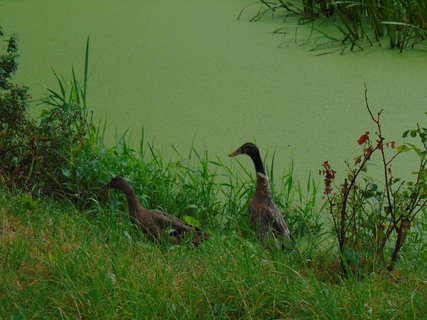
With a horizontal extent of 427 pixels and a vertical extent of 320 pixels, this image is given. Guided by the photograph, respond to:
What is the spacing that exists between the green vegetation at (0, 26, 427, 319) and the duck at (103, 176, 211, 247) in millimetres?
43

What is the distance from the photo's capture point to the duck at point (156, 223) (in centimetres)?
260

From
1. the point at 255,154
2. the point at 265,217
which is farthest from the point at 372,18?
the point at 265,217

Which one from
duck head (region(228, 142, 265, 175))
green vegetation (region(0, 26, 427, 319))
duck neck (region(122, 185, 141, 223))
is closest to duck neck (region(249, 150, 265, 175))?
duck head (region(228, 142, 265, 175))

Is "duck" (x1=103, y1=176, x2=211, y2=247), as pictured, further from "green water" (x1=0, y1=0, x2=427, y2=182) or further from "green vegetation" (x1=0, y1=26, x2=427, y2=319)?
"green water" (x1=0, y1=0, x2=427, y2=182)

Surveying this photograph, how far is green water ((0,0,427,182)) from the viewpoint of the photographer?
11.8 feet

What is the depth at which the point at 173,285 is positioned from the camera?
1.95m

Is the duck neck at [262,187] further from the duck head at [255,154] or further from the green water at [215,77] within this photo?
the green water at [215,77]

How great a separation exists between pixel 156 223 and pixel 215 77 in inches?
65.3

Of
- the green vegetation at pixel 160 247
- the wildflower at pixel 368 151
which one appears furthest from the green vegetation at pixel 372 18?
the wildflower at pixel 368 151

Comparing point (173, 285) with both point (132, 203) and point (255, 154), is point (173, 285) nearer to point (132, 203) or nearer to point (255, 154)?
point (132, 203)

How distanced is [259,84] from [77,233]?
1.89 metres

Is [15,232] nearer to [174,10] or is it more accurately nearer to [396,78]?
[396,78]

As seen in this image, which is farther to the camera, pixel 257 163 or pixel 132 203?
pixel 257 163

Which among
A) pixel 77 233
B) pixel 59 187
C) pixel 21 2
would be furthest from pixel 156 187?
pixel 21 2
